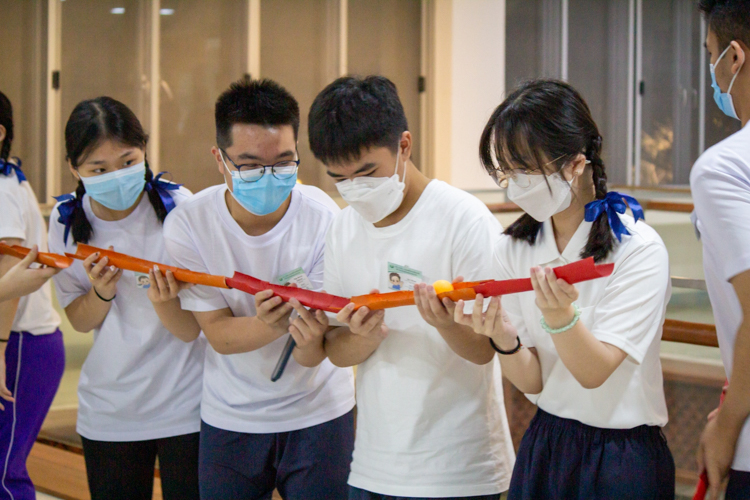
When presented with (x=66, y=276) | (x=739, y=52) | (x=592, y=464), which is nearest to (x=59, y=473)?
(x=66, y=276)

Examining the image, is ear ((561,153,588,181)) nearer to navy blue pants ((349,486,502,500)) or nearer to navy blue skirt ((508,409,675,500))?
navy blue skirt ((508,409,675,500))

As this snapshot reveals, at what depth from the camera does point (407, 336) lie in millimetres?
1642

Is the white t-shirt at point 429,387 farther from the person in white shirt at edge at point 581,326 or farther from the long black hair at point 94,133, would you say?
the long black hair at point 94,133

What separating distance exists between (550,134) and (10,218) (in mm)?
1593

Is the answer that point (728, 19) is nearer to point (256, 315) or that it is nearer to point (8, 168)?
point (256, 315)

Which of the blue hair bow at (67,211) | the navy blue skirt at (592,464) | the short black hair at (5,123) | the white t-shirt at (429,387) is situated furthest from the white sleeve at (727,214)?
the short black hair at (5,123)

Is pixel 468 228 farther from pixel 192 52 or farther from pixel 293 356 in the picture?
pixel 192 52

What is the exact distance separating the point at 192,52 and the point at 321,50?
1.17m

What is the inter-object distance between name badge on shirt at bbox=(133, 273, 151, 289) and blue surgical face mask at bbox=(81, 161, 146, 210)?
0.64 feet

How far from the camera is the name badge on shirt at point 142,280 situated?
202 cm

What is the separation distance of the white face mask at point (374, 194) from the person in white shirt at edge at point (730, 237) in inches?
24.7

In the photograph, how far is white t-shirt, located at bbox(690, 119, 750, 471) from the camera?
116 centimetres

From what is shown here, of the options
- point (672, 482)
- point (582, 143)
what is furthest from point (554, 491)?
point (582, 143)

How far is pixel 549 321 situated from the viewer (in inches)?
51.3
